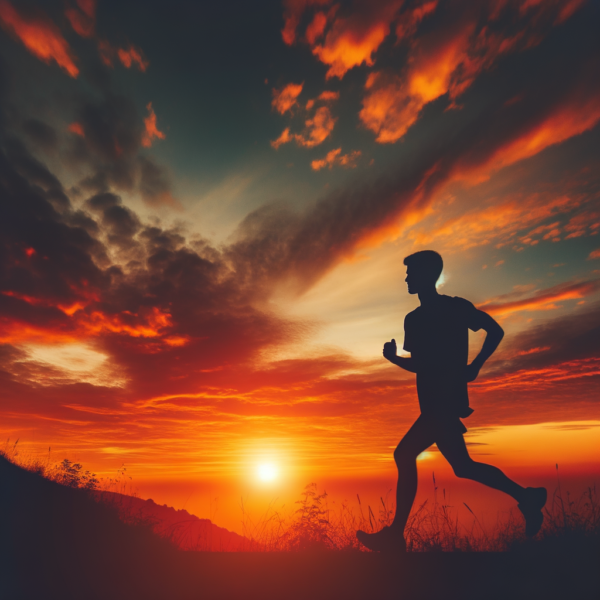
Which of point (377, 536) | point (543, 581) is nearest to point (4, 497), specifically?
point (377, 536)

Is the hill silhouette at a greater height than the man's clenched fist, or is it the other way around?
the man's clenched fist

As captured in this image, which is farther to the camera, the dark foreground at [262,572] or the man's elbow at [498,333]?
the man's elbow at [498,333]

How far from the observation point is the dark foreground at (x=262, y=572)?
271cm

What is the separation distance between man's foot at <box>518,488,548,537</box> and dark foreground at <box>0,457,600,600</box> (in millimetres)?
167

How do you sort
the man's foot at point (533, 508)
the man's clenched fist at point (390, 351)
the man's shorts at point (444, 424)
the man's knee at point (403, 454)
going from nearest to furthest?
the man's foot at point (533, 508) < the man's shorts at point (444, 424) < the man's knee at point (403, 454) < the man's clenched fist at point (390, 351)

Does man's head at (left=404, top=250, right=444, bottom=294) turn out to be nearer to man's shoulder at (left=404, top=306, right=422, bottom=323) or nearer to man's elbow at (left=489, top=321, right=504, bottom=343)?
man's shoulder at (left=404, top=306, right=422, bottom=323)

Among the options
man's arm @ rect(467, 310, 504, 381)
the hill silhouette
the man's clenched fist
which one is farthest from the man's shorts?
the hill silhouette

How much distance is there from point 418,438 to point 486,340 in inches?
48.1

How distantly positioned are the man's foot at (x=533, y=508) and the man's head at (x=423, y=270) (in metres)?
2.22

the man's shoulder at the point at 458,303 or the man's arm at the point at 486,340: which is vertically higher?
the man's shoulder at the point at 458,303

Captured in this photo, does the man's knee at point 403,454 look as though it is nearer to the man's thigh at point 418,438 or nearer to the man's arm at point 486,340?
the man's thigh at point 418,438

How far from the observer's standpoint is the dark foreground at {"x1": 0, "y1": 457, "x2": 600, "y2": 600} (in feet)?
8.88

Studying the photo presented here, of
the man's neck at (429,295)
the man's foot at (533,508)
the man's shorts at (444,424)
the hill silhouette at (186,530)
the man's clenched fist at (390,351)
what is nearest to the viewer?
the man's foot at (533,508)

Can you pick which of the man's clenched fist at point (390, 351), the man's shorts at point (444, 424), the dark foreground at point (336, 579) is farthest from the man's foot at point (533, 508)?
the man's clenched fist at point (390, 351)
